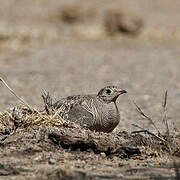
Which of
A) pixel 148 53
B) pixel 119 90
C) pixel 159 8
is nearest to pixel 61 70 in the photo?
pixel 148 53

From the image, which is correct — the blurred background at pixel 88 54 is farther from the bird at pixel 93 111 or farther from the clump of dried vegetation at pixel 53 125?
the clump of dried vegetation at pixel 53 125

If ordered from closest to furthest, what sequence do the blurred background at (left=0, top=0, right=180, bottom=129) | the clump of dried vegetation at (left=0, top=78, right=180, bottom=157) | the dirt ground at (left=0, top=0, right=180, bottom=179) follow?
1. the dirt ground at (left=0, top=0, right=180, bottom=179)
2. the clump of dried vegetation at (left=0, top=78, right=180, bottom=157)
3. the blurred background at (left=0, top=0, right=180, bottom=129)

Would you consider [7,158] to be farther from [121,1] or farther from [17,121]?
[121,1]

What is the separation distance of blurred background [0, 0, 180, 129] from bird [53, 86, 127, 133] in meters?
2.08

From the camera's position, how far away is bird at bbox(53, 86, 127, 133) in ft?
19.0

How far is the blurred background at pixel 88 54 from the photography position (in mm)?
11078

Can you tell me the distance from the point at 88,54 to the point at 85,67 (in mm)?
1940

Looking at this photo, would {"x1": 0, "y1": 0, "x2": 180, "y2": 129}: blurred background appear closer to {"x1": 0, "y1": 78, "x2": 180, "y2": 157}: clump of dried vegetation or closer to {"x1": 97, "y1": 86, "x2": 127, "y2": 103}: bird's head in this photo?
{"x1": 97, "y1": 86, "x2": 127, "y2": 103}: bird's head

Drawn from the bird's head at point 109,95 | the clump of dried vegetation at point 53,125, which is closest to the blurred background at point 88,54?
the bird's head at point 109,95

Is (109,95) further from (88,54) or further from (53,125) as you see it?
(88,54)

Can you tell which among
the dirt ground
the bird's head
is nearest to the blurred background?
the dirt ground

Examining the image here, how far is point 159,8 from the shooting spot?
85.3ft

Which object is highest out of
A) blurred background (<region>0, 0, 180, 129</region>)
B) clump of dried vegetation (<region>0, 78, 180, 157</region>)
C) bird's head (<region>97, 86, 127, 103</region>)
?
blurred background (<region>0, 0, 180, 129</region>)

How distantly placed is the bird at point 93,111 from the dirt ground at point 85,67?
1.49ft
